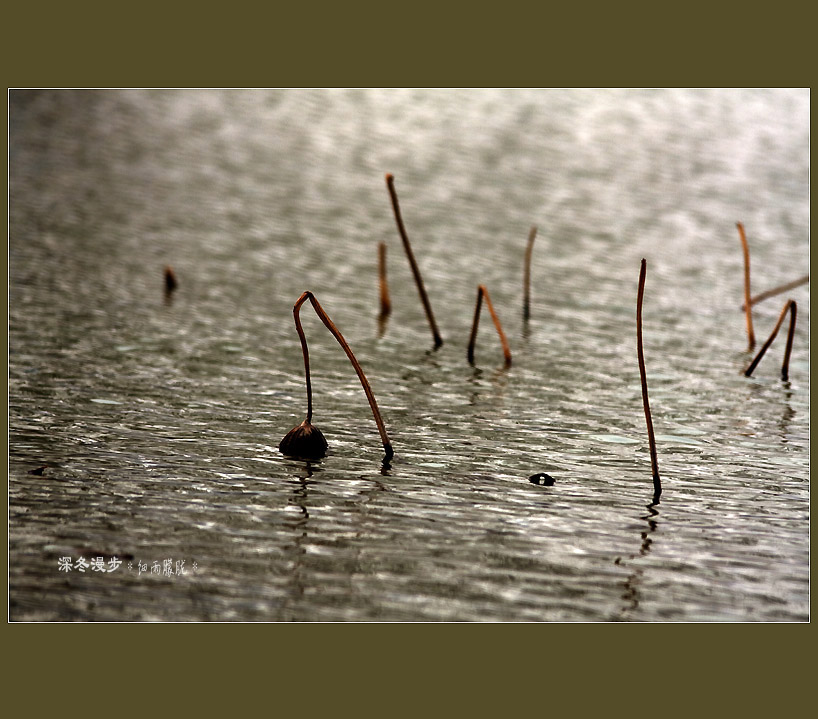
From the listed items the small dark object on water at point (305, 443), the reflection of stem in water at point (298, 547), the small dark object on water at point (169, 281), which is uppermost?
the small dark object on water at point (169, 281)

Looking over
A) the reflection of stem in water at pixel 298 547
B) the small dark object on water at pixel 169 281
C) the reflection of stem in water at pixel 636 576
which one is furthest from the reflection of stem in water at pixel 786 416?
the small dark object on water at pixel 169 281

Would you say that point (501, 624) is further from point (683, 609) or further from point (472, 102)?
point (472, 102)

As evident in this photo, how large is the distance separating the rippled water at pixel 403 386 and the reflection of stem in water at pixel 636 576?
0.06 feet

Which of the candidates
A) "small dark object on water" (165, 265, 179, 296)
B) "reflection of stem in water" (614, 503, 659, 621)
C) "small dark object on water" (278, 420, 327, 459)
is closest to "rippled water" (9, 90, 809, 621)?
"reflection of stem in water" (614, 503, 659, 621)

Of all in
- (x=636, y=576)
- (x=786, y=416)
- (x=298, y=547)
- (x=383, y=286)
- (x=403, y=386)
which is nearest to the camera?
(x=636, y=576)

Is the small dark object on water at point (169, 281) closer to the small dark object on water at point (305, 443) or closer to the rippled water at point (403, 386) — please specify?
the rippled water at point (403, 386)

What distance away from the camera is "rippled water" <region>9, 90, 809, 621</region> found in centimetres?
654

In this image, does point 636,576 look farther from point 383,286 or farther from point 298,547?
point 383,286

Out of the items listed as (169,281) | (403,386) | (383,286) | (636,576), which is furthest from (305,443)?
(169,281)

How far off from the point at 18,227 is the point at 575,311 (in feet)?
29.2

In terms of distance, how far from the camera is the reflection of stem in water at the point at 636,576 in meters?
6.22

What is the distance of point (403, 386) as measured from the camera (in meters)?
10.9

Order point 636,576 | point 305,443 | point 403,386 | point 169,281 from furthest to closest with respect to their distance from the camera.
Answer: point 169,281, point 403,386, point 305,443, point 636,576

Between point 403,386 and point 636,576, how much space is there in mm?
4636
